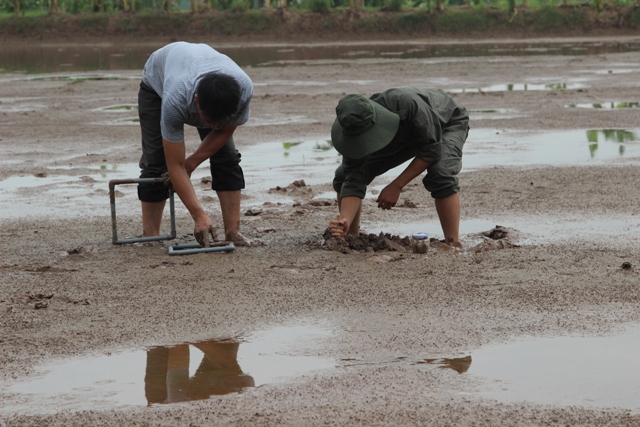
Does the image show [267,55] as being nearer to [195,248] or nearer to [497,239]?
[497,239]

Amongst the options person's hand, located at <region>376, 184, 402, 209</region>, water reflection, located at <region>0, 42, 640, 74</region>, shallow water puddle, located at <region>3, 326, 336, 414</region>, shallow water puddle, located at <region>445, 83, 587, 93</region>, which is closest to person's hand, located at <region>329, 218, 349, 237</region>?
person's hand, located at <region>376, 184, 402, 209</region>

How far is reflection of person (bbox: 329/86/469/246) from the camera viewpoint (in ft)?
17.7

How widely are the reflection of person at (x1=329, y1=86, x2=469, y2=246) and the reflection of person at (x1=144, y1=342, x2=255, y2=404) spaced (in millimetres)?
1714

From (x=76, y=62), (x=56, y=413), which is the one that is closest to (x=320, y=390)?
(x=56, y=413)

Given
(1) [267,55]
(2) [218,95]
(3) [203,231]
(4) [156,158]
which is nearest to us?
(2) [218,95]

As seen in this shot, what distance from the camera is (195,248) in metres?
5.92

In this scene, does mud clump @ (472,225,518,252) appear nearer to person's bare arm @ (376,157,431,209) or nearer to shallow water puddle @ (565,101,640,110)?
person's bare arm @ (376,157,431,209)

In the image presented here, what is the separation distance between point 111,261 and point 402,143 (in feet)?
6.29

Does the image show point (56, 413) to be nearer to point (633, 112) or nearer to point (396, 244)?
point (396, 244)

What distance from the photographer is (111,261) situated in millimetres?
5781

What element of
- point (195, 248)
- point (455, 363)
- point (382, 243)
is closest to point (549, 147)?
point (382, 243)

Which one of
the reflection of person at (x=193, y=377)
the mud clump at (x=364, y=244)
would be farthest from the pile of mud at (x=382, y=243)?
the reflection of person at (x=193, y=377)

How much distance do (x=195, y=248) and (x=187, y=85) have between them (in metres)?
1.15

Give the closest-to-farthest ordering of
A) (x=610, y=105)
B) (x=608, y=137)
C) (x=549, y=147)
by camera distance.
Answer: (x=549, y=147) < (x=608, y=137) < (x=610, y=105)
